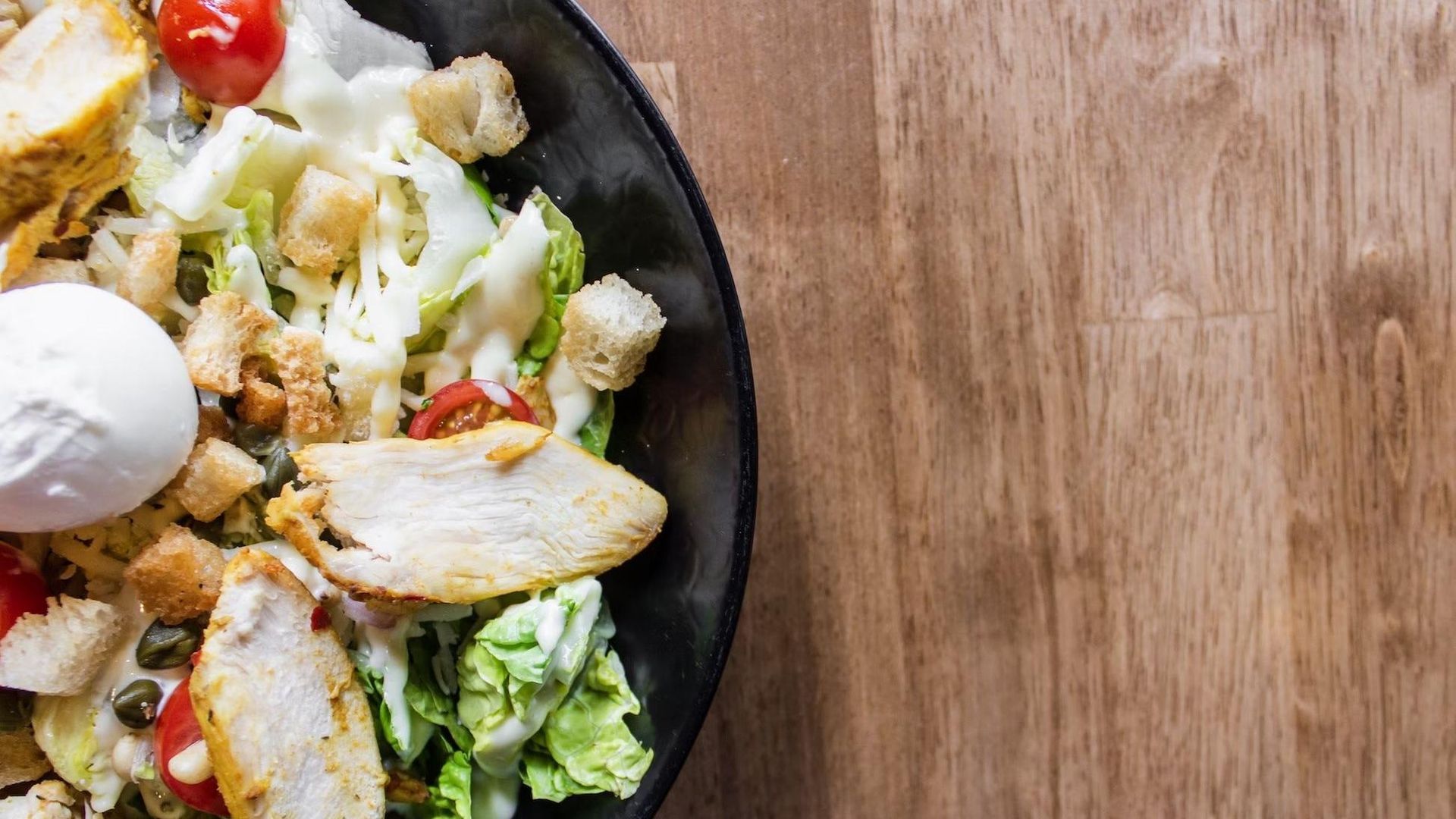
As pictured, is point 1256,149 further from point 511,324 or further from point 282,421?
point 282,421

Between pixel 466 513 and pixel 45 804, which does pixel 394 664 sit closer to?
pixel 466 513

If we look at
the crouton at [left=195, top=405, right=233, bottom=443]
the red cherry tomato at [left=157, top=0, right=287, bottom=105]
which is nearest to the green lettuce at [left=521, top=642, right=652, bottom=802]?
the crouton at [left=195, top=405, right=233, bottom=443]

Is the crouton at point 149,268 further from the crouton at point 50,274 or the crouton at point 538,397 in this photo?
the crouton at point 538,397

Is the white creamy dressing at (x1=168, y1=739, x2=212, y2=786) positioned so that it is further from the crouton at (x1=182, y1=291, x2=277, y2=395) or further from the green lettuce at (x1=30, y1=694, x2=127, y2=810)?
the crouton at (x1=182, y1=291, x2=277, y2=395)

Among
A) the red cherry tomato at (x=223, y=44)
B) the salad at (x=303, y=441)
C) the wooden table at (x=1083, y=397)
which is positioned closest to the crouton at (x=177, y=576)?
the salad at (x=303, y=441)

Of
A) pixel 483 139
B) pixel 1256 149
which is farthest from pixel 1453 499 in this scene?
pixel 483 139
